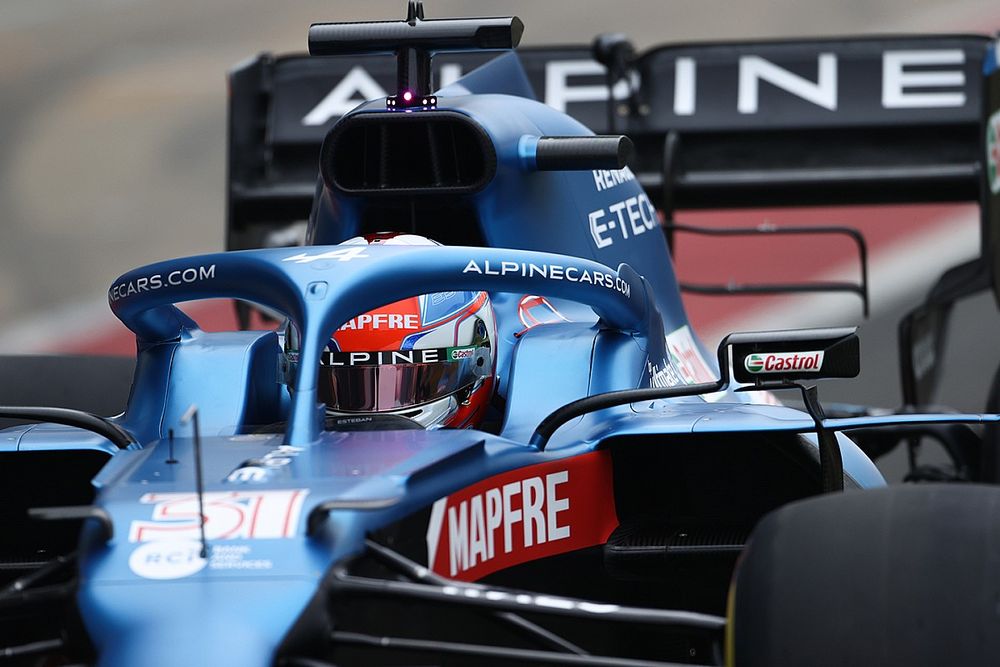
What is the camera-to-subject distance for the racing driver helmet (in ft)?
11.1

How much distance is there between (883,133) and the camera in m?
6.45

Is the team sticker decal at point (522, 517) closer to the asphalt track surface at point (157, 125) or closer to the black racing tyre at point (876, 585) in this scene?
the black racing tyre at point (876, 585)

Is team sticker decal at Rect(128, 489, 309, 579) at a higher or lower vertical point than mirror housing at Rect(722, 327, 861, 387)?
lower

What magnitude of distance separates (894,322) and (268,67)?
16.7ft

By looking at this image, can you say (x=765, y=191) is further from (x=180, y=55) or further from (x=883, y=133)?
(x=180, y=55)

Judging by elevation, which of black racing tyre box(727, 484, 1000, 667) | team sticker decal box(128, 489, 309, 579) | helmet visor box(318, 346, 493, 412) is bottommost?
black racing tyre box(727, 484, 1000, 667)

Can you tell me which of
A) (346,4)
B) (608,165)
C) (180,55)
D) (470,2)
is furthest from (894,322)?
(608,165)

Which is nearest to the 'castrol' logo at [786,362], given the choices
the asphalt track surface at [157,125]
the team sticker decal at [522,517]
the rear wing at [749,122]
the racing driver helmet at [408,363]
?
the team sticker decal at [522,517]

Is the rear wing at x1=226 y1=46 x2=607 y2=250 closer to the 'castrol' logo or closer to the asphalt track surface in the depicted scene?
the 'castrol' logo

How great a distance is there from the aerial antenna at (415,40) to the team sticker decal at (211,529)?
181cm

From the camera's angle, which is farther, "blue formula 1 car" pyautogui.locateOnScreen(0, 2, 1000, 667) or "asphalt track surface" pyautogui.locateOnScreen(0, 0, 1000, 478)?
"asphalt track surface" pyautogui.locateOnScreen(0, 0, 1000, 478)

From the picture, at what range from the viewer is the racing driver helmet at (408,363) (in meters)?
3.39

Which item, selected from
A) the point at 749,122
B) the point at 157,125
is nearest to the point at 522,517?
the point at 749,122

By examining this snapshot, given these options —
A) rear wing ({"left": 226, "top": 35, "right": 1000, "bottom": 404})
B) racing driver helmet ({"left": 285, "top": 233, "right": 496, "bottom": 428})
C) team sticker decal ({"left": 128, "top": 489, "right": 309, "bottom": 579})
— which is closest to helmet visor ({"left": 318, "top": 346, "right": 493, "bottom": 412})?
racing driver helmet ({"left": 285, "top": 233, "right": 496, "bottom": 428})
